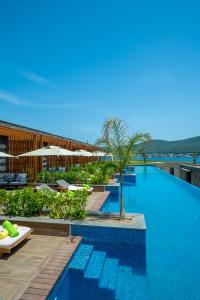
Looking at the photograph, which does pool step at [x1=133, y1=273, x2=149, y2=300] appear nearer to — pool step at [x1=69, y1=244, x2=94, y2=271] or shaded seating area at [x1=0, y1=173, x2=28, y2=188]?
pool step at [x1=69, y1=244, x2=94, y2=271]

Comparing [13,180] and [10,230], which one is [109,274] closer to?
[10,230]

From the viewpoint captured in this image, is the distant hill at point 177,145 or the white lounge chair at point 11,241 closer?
the white lounge chair at point 11,241

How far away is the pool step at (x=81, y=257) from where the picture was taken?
503cm

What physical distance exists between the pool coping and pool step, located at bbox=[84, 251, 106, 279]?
0.43 meters

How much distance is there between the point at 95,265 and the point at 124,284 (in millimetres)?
805

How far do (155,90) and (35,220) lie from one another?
11922 millimetres

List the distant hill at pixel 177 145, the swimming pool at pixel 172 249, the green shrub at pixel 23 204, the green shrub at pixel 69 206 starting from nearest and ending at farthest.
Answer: the swimming pool at pixel 172 249 → the green shrub at pixel 69 206 → the green shrub at pixel 23 204 → the distant hill at pixel 177 145

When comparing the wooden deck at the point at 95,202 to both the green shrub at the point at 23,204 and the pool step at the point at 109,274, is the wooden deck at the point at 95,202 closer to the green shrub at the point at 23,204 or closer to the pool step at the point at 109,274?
the green shrub at the point at 23,204

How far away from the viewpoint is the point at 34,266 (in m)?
4.54

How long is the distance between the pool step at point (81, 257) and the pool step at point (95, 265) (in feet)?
0.32

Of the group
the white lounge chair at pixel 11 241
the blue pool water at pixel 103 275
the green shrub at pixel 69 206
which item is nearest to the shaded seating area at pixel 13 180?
the green shrub at pixel 69 206

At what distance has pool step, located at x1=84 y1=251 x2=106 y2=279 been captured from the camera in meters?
4.87

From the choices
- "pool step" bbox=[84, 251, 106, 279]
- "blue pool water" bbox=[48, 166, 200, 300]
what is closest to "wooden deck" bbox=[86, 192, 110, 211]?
"blue pool water" bbox=[48, 166, 200, 300]

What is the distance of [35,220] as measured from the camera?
21.2 feet
